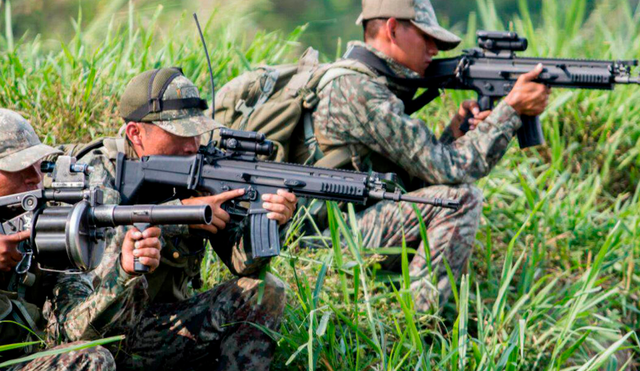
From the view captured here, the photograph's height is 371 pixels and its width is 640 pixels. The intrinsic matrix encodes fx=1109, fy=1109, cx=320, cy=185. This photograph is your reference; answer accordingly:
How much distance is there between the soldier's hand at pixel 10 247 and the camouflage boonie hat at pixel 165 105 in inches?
35.2

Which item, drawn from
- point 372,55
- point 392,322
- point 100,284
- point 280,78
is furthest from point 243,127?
point 100,284

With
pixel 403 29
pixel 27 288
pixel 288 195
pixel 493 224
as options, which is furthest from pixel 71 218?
pixel 493 224

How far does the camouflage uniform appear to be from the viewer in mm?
5141

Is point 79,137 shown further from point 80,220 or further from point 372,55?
point 80,220

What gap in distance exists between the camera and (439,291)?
5.09 metres

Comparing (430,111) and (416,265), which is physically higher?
(430,111)

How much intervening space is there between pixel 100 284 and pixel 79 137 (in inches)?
72.9

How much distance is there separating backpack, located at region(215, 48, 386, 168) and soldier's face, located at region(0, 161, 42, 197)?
150 centimetres

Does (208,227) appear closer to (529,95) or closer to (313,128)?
(313,128)

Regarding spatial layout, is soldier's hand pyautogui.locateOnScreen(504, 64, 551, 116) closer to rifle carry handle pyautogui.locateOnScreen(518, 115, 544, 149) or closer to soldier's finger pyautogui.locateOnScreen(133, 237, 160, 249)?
rifle carry handle pyautogui.locateOnScreen(518, 115, 544, 149)

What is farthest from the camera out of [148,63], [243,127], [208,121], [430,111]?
[430,111]

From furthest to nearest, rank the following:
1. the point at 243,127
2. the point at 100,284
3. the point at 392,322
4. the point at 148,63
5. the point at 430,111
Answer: the point at 430,111, the point at 148,63, the point at 243,127, the point at 392,322, the point at 100,284

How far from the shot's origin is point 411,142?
520cm

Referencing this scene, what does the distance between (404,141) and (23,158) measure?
2.03m
